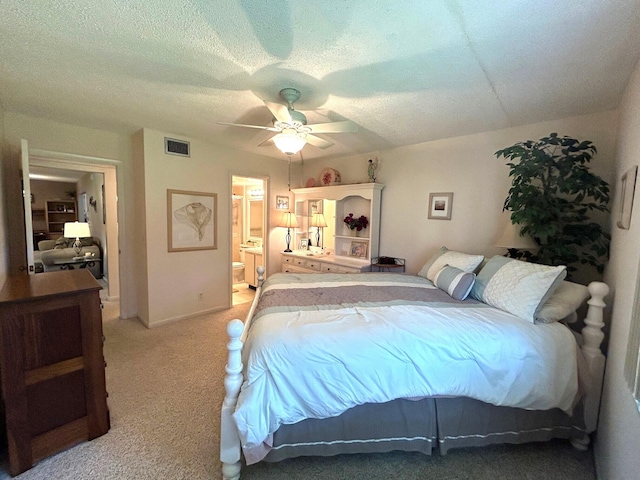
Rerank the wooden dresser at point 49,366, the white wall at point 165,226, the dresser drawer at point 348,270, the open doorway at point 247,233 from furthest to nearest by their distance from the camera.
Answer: the open doorway at point 247,233 < the dresser drawer at point 348,270 < the white wall at point 165,226 < the wooden dresser at point 49,366

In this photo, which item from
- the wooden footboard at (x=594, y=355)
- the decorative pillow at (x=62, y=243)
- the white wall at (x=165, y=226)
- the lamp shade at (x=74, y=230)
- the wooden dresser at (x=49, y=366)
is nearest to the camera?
the wooden dresser at (x=49, y=366)

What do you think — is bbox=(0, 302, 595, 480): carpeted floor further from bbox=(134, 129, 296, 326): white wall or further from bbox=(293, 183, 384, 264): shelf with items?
bbox=(293, 183, 384, 264): shelf with items

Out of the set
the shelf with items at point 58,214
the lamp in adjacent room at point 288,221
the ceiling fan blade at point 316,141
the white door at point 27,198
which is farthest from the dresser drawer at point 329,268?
the shelf with items at point 58,214

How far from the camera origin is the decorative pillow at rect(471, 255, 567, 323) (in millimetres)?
1737

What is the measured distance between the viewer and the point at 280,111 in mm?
1859

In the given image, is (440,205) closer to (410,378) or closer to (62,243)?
(410,378)

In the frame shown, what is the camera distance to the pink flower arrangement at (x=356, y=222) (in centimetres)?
398

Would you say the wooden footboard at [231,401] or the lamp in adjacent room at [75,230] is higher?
the lamp in adjacent room at [75,230]

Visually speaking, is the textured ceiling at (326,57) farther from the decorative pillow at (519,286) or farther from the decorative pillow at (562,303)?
the decorative pillow at (562,303)

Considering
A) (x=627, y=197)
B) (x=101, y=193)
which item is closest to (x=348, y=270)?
(x=627, y=197)

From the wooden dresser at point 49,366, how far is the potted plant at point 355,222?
307 centimetres

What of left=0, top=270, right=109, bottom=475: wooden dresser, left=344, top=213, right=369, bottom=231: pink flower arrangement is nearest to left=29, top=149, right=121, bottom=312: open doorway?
left=0, top=270, right=109, bottom=475: wooden dresser

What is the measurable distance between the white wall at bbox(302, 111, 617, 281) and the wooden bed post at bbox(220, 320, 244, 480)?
2756mm

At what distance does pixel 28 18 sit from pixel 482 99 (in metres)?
2.90
